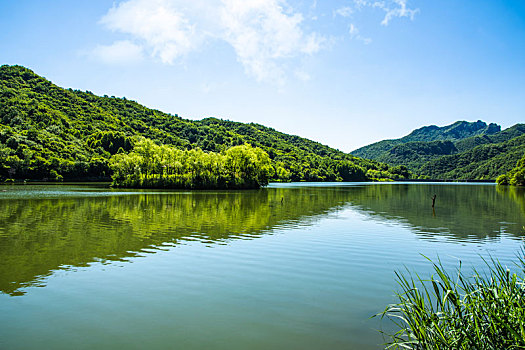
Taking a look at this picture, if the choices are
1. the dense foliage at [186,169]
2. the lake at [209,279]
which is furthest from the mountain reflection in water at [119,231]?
the dense foliage at [186,169]

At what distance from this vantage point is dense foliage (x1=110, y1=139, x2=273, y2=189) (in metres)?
87.6

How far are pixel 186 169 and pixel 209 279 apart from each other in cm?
8063

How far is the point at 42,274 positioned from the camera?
1341 centimetres

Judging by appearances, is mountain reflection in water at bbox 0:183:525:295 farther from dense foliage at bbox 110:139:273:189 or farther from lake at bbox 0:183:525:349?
dense foliage at bbox 110:139:273:189

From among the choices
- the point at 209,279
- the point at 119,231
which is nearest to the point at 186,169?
the point at 119,231

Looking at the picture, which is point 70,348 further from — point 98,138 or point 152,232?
point 98,138

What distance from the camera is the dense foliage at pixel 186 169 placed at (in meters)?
87.6

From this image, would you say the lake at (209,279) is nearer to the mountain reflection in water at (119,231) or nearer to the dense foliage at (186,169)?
the mountain reflection in water at (119,231)

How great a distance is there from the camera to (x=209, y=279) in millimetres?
13297

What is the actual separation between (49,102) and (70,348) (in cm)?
22397

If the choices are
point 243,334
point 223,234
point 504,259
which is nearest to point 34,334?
point 243,334

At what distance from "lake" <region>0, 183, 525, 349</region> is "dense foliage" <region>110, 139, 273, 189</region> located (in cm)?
5987

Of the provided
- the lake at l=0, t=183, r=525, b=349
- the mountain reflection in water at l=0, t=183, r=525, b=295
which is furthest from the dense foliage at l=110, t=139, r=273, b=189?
the lake at l=0, t=183, r=525, b=349

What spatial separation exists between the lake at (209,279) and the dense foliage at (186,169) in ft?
196
